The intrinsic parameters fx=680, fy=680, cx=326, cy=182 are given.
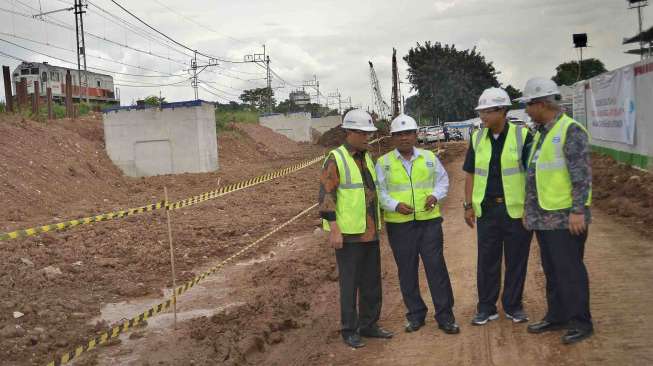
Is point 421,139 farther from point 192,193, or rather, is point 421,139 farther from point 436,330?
point 436,330

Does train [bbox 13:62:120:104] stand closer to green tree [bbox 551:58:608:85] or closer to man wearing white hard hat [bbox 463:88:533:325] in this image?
man wearing white hard hat [bbox 463:88:533:325]

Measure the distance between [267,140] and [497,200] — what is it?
42.7 metres

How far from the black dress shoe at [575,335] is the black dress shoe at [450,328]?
0.88 meters

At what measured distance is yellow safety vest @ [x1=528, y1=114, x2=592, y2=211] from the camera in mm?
5398

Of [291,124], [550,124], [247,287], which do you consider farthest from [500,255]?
[291,124]

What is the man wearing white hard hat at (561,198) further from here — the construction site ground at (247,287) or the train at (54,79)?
the train at (54,79)

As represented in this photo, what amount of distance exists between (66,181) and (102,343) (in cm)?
1253

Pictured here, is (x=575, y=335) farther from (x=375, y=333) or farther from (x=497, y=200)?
(x=375, y=333)

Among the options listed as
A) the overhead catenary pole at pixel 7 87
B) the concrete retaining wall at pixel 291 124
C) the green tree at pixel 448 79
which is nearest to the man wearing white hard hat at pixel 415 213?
the overhead catenary pole at pixel 7 87

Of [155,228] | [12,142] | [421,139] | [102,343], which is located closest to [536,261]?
[102,343]

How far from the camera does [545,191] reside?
17.9 ft

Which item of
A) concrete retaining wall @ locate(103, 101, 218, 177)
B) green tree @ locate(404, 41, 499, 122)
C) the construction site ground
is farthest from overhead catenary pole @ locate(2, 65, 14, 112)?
green tree @ locate(404, 41, 499, 122)

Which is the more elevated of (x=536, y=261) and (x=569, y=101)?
(x=569, y=101)

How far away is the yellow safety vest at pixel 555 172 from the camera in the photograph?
5398 mm
